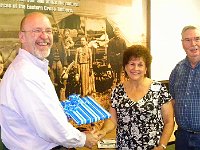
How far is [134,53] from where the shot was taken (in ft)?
7.43

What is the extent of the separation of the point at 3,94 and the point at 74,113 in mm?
419

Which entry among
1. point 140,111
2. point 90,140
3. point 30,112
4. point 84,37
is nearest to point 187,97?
point 140,111

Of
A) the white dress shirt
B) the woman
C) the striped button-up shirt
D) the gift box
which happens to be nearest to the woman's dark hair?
the woman

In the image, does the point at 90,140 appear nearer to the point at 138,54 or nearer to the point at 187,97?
the point at 138,54

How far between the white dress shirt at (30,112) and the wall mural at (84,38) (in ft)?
1.76

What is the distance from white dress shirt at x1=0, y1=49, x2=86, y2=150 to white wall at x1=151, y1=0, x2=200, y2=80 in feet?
6.82

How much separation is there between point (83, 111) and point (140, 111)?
52cm

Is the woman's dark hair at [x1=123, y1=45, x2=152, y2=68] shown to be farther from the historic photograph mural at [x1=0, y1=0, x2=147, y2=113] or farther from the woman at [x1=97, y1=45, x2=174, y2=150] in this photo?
the historic photograph mural at [x1=0, y1=0, x2=147, y2=113]

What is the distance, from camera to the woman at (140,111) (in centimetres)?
219

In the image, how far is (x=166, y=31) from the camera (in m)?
3.79

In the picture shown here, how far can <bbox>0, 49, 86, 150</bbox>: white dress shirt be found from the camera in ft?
5.42

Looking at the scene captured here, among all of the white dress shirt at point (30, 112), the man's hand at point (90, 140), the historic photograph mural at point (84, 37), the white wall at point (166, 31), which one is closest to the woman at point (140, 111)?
the man's hand at point (90, 140)

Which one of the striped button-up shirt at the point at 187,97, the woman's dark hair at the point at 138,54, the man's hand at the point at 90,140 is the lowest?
the man's hand at the point at 90,140

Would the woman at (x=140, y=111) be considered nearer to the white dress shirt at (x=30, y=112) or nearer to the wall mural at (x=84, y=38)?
the white dress shirt at (x=30, y=112)
